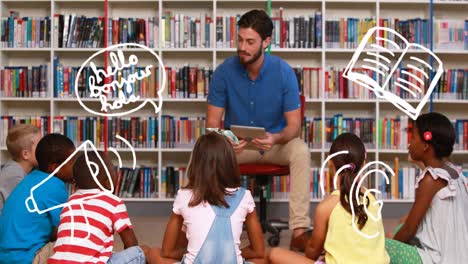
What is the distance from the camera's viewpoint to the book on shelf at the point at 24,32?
5.18 m

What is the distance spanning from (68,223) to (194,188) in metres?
0.46

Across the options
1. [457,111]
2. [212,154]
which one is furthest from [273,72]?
[457,111]

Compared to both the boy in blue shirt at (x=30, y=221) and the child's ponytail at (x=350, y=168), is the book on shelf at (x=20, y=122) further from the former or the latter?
the child's ponytail at (x=350, y=168)

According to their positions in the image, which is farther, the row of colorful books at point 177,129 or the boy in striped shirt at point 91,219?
the row of colorful books at point 177,129

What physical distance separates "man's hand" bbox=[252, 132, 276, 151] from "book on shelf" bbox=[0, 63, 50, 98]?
2170mm

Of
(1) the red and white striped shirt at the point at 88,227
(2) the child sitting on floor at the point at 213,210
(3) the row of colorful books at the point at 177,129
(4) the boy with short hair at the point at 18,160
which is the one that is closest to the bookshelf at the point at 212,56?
(3) the row of colorful books at the point at 177,129

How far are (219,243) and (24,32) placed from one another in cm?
324

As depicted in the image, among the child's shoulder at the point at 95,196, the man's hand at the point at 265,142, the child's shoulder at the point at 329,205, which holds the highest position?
the man's hand at the point at 265,142

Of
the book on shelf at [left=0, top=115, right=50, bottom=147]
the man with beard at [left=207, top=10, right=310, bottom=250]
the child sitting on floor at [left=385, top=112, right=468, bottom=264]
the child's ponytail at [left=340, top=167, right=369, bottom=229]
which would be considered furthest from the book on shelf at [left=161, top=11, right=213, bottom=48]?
the child's ponytail at [left=340, top=167, right=369, bottom=229]

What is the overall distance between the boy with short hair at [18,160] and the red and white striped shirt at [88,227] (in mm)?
750

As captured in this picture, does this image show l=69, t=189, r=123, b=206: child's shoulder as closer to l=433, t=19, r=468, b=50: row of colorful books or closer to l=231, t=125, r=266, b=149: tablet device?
l=231, t=125, r=266, b=149: tablet device

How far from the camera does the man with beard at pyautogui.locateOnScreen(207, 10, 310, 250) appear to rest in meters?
3.82

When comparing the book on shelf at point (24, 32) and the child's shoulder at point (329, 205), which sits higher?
the book on shelf at point (24, 32)

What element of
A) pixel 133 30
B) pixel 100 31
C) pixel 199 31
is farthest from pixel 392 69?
pixel 100 31
